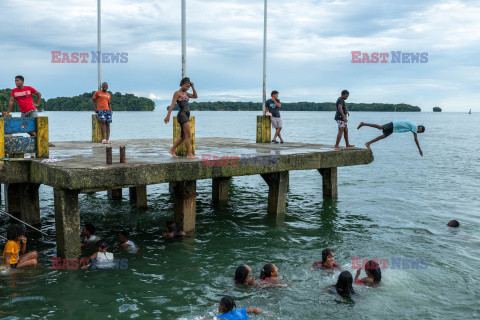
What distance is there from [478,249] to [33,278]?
10570 millimetres

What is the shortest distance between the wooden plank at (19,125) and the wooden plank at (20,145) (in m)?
0.18

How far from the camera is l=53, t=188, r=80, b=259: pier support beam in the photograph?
9602 millimetres

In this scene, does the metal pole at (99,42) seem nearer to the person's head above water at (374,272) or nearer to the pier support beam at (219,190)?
the pier support beam at (219,190)

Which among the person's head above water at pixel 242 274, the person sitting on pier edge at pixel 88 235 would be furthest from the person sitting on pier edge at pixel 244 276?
the person sitting on pier edge at pixel 88 235

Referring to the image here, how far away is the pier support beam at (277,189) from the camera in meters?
14.3

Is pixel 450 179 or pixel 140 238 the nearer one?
pixel 140 238

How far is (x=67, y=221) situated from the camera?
31.8ft

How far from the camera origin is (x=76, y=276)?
9.63 m

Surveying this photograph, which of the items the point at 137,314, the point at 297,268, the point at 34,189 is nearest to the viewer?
the point at 137,314

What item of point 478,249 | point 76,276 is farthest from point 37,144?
point 478,249

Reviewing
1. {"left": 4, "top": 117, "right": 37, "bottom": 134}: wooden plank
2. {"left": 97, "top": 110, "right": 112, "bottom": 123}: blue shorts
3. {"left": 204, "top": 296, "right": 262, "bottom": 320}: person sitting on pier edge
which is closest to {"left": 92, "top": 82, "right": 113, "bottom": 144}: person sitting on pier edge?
{"left": 97, "top": 110, "right": 112, "bottom": 123}: blue shorts

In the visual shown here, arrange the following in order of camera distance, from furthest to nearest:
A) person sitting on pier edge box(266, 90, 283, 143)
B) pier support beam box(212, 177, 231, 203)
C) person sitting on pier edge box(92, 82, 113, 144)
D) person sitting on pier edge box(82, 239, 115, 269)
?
pier support beam box(212, 177, 231, 203)
person sitting on pier edge box(266, 90, 283, 143)
person sitting on pier edge box(92, 82, 113, 144)
person sitting on pier edge box(82, 239, 115, 269)

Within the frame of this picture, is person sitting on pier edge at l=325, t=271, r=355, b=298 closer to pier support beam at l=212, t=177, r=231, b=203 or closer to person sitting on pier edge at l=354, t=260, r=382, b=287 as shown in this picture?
person sitting on pier edge at l=354, t=260, r=382, b=287

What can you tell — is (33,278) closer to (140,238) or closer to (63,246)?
(63,246)
